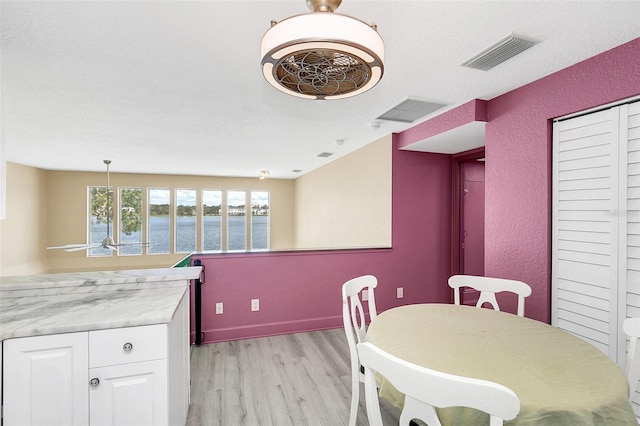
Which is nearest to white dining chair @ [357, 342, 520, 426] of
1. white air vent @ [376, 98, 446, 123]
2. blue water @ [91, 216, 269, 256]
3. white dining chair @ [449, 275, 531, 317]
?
white dining chair @ [449, 275, 531, 317]

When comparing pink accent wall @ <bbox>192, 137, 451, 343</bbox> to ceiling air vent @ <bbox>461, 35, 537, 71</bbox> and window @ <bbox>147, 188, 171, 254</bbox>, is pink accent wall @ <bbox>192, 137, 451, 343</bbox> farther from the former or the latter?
window @ <bbox>147, 188, 171, 254</bbox>

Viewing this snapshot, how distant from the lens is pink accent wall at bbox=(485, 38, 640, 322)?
6.35ft

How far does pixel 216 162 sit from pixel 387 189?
3.52 metres

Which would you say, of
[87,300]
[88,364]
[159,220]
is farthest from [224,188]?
[88,364]

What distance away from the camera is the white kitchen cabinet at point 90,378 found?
1.20 meters

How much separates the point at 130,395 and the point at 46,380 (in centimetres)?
31

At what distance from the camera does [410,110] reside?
116 inches

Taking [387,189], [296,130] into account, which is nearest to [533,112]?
[387,189]

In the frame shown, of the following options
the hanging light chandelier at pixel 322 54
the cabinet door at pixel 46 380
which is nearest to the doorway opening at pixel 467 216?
the hanging light chandelier at pixel 322 54

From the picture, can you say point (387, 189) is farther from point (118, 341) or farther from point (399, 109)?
point (118, 341)

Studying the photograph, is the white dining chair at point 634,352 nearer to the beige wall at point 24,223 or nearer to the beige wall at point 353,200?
the beige wall at point 353,200

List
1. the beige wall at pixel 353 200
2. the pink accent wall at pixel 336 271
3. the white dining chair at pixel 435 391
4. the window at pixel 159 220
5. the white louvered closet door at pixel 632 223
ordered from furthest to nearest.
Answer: the window at pixel 159 220 → the beige wall at pixel 353 200 → the pink accent wall at pixel 336 271 → the white louvered closet door at pixel 632 223 → the white dining chair at pixel 435 391

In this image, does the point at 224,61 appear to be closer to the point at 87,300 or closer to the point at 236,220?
the point at 87,300

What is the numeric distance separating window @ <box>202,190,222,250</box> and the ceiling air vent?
7.24m
